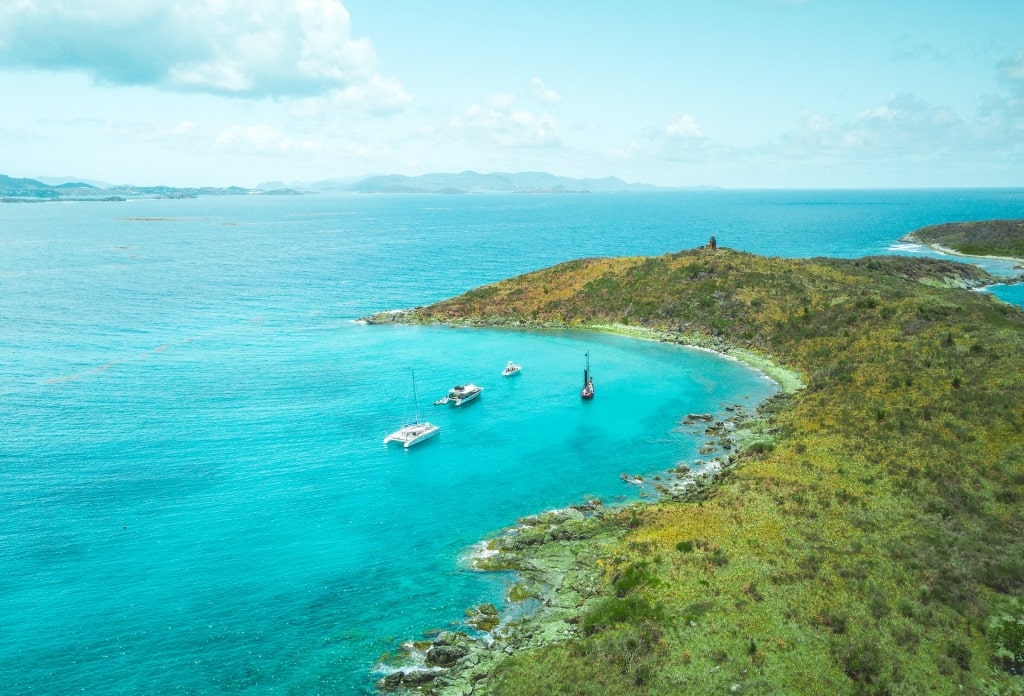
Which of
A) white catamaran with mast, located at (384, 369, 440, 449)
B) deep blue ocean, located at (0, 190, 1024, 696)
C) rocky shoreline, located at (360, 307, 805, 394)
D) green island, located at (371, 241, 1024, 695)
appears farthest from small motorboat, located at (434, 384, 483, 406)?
rocky shoreline, located at (360, 307, 805, 394)

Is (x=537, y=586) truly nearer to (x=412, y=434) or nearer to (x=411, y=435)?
(x=411, y=435)

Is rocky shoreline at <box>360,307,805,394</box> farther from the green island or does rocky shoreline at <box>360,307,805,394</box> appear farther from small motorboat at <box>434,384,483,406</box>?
small motorboat at <box>434,384,483,406</box>

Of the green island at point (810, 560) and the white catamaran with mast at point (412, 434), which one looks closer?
the green island at point (810, 560)

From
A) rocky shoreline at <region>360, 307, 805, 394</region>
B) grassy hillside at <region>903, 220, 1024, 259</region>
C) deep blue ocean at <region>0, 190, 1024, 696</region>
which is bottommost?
deep blue ocean at <region>0, 190, 1024, 696</region>

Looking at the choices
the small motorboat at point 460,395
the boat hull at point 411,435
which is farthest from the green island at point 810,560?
the small motorboat at point 460,395

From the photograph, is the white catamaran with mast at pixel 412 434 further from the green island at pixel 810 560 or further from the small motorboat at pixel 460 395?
the green island at pixel 810 560

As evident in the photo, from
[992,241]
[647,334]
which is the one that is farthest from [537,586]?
[992,241]
